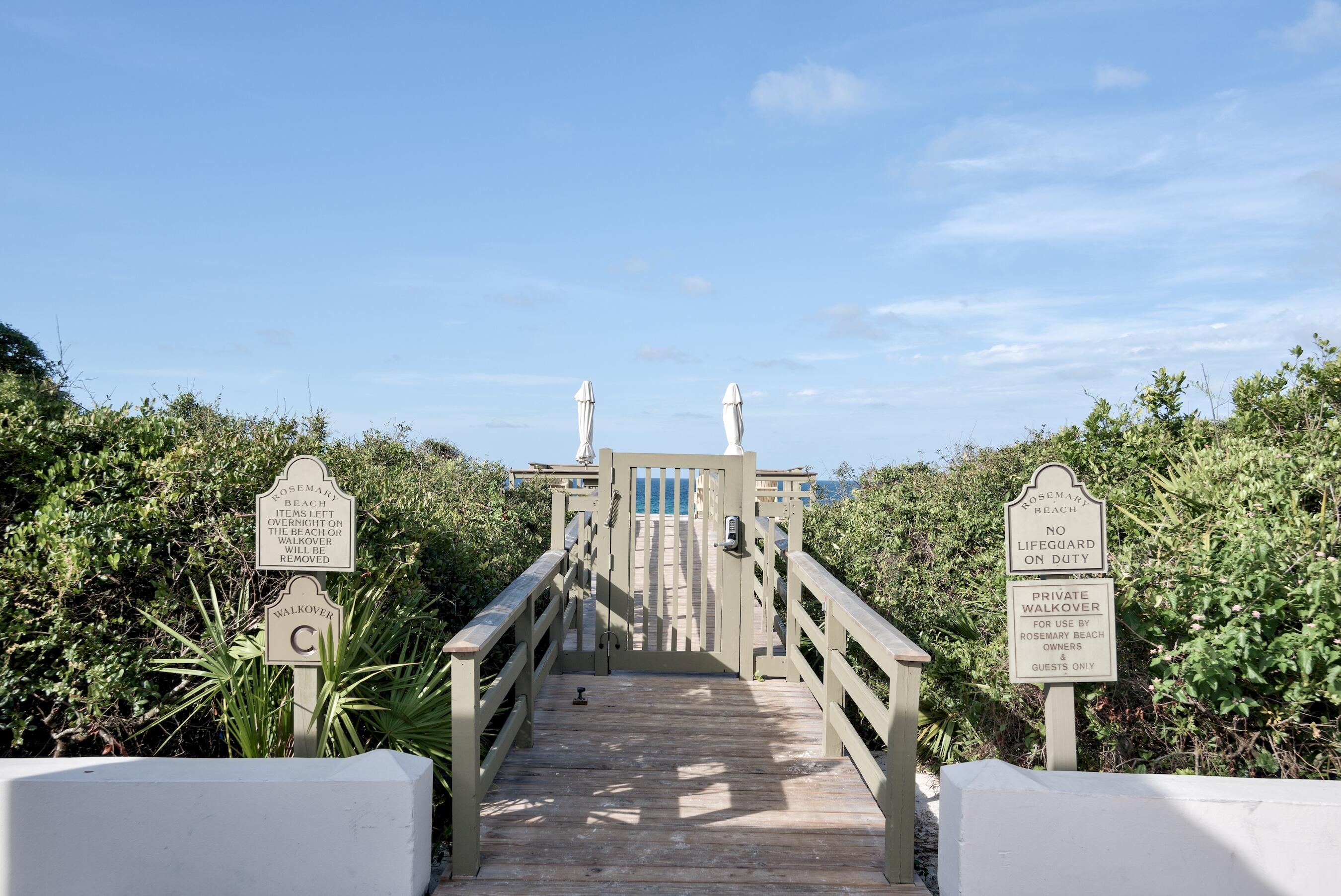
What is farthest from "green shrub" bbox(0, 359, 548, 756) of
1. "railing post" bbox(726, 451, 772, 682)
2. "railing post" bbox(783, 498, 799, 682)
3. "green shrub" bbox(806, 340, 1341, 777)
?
"green shrub" bbox(806, 340, 1341, 777)

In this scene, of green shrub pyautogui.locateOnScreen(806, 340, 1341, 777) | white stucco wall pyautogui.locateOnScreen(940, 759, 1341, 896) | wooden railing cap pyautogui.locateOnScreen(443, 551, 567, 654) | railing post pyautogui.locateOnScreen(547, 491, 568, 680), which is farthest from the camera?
railing post pyautogui.locateOnScreen(547, 491, 568, 680)

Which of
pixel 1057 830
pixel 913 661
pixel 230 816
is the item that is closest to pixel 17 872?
pixel 230 816

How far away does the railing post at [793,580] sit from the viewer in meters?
5.98

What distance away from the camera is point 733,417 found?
13336mm

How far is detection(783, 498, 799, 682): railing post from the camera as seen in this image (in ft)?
19.6

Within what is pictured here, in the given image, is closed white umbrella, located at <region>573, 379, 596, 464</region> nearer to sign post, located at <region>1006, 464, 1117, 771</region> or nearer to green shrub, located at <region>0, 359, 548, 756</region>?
green shrub, located at <region>0, 359, 548, 756</region>

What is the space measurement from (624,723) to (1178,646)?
10.5 ft

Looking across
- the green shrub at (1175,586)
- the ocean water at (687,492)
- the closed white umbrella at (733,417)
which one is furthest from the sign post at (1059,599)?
the closed white umbrella at (733,417)

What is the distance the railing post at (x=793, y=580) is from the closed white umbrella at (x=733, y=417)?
23.4 feet

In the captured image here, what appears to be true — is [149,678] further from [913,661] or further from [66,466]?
[913,661]

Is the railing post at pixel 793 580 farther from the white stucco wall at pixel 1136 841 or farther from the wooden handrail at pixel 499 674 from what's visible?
the white stucco wall at pixel 1136 841

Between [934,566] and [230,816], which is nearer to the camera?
[230,816]

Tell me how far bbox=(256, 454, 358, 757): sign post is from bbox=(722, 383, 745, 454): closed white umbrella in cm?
1008

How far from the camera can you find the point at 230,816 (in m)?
3.07
